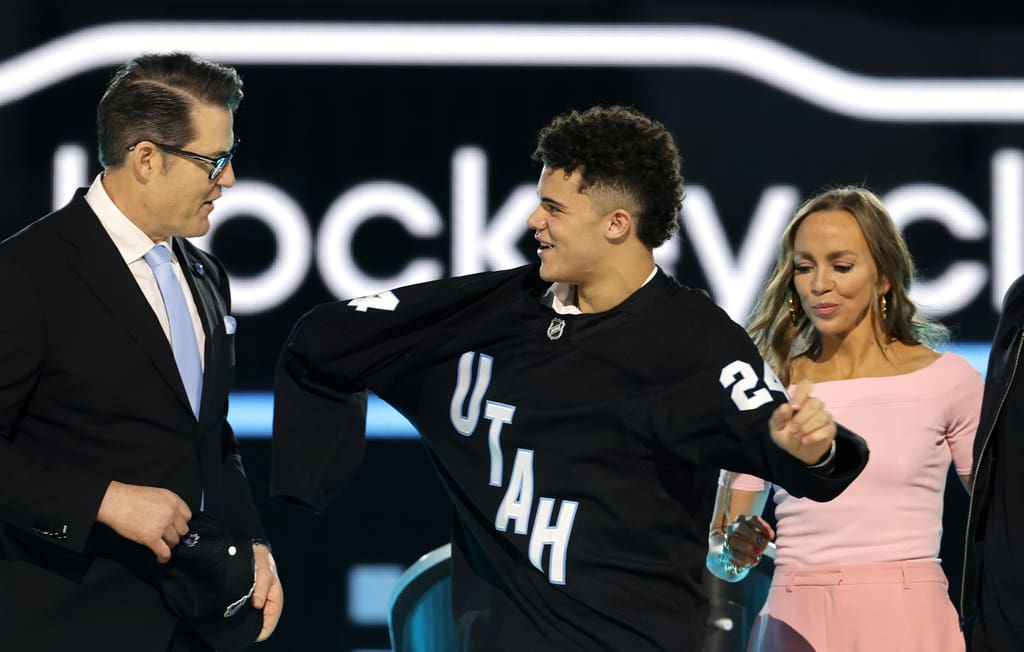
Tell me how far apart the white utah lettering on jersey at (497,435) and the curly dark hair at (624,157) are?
15.7 inches

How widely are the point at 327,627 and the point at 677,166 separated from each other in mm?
2634

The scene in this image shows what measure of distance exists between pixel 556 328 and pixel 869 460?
0.77m

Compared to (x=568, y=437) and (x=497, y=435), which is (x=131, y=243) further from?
(x=568, y=437)

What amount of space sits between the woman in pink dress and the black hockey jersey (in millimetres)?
430

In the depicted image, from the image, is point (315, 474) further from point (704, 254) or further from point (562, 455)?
point (704, 254)

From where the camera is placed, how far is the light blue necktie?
255 centimetres

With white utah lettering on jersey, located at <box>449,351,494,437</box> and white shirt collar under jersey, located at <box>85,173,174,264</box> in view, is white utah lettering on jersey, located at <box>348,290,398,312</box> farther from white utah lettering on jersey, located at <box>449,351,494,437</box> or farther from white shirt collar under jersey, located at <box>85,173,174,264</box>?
white shirt collar under jersey, located at <box>85,173,174,264</box>

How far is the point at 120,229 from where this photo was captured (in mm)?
2543

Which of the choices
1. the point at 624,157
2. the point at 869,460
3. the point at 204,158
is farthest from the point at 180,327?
the point at 869,460

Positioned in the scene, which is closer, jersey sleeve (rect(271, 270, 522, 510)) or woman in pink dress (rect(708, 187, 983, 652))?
jersey sleeve (rect(271, 270, 522, 510))

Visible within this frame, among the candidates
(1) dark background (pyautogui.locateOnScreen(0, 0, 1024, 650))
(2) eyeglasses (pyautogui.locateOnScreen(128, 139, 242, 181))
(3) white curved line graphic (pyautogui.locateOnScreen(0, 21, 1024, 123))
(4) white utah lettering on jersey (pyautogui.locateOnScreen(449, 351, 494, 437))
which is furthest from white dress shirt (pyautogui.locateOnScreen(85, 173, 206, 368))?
(3) white curved line graphic (pyautogui.locateOnScreen(0, 21, 1024, 123))

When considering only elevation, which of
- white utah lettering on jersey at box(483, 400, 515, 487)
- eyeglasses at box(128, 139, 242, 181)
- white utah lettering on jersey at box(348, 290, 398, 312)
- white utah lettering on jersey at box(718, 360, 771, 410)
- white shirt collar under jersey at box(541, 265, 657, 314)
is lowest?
white utah lettering on jersey at box(483, 400, 515, 487)

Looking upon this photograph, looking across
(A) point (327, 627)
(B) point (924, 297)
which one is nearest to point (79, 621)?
(A) point (327, 627)

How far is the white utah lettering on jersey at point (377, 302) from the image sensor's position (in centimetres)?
261
